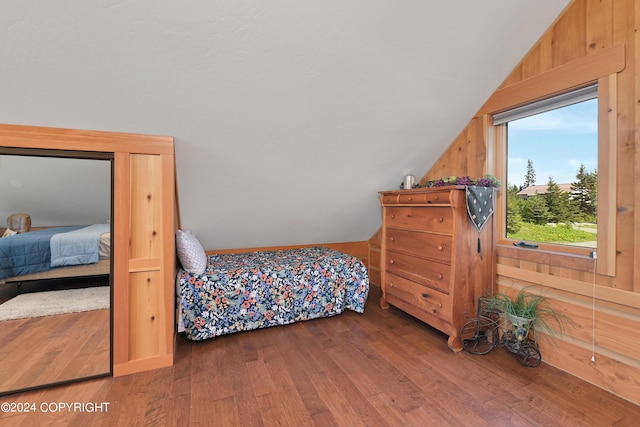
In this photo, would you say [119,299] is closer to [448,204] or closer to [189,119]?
[189,119]

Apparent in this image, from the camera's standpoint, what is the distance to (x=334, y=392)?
5.52ft

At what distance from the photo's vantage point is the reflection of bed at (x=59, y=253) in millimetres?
1812

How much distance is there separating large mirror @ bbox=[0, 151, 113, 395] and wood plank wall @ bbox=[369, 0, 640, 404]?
10.4 feet

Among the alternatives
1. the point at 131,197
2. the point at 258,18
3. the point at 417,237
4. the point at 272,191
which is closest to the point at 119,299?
the point at 131,197

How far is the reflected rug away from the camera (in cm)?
187

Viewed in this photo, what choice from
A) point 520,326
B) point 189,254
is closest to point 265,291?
point 189,254

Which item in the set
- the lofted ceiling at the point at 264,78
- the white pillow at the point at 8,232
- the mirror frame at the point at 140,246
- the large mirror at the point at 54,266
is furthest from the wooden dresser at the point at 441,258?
the white pillow at the point at 8,232

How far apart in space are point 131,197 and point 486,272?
2.81m

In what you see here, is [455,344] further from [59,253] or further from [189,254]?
[59,253]

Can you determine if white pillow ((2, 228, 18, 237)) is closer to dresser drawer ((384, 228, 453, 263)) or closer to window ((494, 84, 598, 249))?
dresser drawer ((384, 228, 453, 263))

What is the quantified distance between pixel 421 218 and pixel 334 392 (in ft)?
5.16

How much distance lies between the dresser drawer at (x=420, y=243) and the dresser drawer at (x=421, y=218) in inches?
2.3

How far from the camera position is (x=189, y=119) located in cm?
192

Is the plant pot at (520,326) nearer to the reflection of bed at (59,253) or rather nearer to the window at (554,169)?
the window at (554,169)
